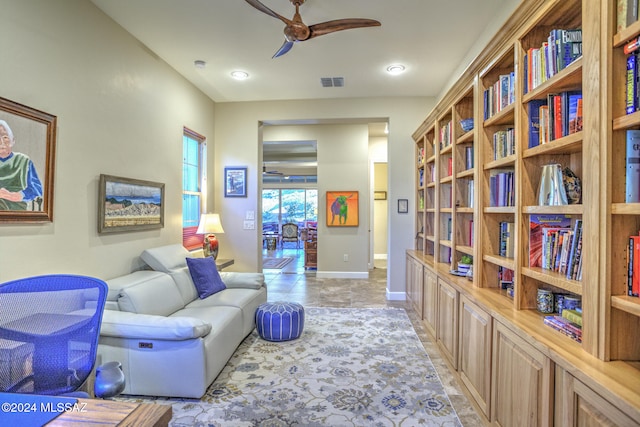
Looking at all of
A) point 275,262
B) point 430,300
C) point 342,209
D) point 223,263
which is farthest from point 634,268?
point 275,262

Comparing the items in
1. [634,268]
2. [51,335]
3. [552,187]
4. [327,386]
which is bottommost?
[327,386]

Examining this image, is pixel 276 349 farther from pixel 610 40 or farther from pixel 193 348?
pixel 610 40

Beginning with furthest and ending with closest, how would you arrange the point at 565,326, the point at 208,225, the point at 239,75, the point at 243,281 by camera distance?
the point at 208,225
the point at 239,75
the point at 243,281
the point at 565,326

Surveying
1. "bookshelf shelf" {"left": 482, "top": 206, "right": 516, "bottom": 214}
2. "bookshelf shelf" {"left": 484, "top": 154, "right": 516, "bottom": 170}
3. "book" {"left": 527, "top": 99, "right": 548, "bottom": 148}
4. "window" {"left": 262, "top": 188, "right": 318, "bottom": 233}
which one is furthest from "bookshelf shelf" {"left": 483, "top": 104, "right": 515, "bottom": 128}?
"window" {"left": 262, "top": 188, "right": 318, "bottom": 233}

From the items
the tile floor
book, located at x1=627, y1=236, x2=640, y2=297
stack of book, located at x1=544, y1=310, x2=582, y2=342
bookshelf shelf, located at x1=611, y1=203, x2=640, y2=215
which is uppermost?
bookshelf shelf, located at x1=611, y1=203, x2=640, y2=215

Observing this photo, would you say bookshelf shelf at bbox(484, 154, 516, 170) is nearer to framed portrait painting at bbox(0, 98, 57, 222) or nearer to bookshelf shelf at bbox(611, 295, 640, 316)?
bookshelf shelf at bbox(611, 295, 640, 316)

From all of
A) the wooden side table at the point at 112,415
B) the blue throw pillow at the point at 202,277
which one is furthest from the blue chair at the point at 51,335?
the blue throw pillow at the point at 202,277

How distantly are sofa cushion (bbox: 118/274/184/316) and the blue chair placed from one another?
1.07 metres

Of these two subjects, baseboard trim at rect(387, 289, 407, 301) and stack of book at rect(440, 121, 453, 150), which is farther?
baseboard trim at rect(387, 289, 407, 301)

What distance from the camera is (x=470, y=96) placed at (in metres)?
2.84

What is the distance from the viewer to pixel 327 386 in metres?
2.42

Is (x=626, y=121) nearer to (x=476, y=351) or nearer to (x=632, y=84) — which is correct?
(x=632, y=84)

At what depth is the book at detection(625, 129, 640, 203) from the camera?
1.17 m

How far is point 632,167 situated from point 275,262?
25.3 ft
